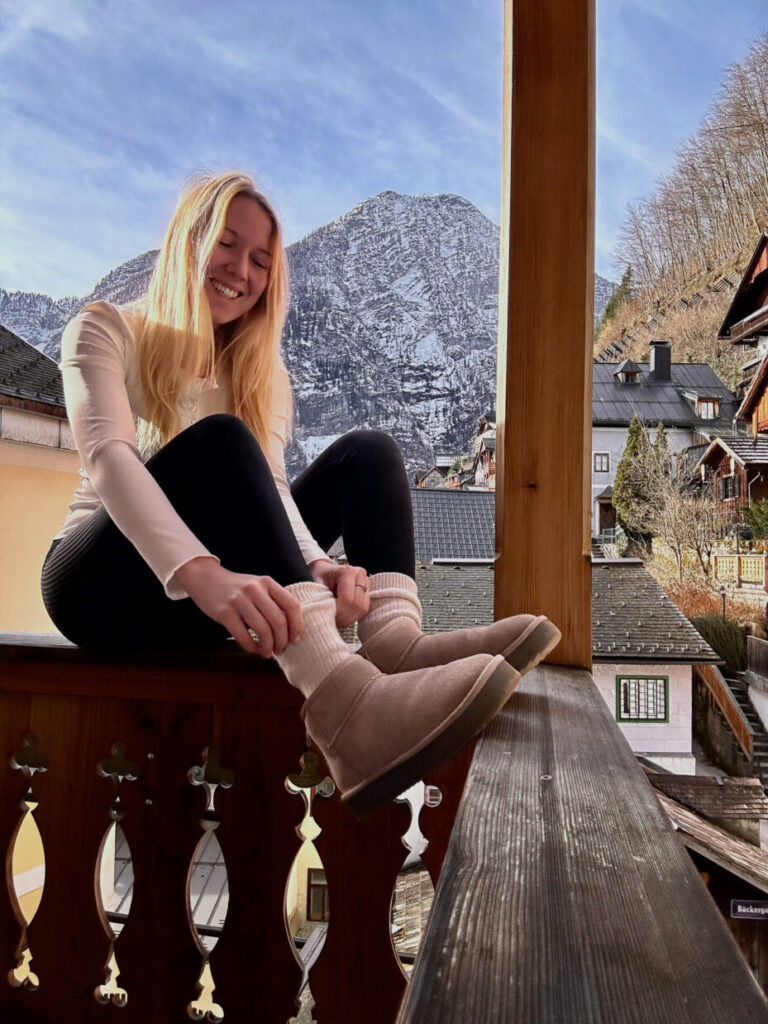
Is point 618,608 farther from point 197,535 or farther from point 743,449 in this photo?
point 197,535

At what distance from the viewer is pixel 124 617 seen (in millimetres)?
1000

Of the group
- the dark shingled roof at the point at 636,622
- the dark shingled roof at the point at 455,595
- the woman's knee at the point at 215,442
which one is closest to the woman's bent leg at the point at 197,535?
the woman's knee at the point at 215,442

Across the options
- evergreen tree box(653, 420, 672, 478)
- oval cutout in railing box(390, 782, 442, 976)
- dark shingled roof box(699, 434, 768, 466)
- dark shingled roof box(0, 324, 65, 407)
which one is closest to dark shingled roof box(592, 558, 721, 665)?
evergreen tree box(653, 420, 672, 478)

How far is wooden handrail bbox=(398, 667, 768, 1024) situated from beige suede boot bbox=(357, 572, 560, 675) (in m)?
0.26

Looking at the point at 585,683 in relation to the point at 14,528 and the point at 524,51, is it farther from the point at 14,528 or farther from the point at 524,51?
the point at 14,528

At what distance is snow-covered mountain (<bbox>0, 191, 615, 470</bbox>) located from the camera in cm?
183

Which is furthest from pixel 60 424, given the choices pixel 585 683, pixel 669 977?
pixel 669 977

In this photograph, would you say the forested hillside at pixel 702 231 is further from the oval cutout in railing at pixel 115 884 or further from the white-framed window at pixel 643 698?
the oval cutout in railing at pixel 115 884

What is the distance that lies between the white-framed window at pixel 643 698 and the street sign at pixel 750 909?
40 centimetres

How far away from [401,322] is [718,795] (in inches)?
56.2

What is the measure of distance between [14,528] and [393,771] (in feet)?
6.16

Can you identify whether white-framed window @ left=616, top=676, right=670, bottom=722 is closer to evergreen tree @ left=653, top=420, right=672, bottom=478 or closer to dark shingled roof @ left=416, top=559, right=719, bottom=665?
dark shingled roof @ left=416, top=559, right=719, bottom=665

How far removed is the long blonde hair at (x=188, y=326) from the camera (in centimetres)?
113

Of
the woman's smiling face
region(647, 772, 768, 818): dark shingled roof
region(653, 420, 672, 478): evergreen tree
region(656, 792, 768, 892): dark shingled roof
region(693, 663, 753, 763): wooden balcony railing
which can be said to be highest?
the woman's smiling face
